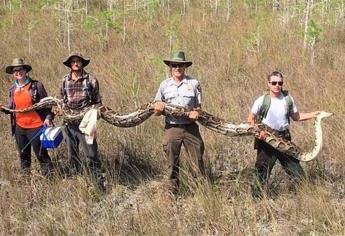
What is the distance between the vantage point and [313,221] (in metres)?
4.11

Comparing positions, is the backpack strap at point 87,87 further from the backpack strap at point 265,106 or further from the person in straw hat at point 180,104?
the backpack strap at point 265,106

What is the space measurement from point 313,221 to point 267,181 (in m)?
0.81

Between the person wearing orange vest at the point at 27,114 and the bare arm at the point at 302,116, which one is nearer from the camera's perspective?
the bare arm at the point at 302,116

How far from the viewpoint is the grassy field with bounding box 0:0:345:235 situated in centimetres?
429

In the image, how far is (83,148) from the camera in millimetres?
5055

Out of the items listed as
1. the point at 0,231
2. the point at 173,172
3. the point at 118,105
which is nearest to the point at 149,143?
the point at 173,172

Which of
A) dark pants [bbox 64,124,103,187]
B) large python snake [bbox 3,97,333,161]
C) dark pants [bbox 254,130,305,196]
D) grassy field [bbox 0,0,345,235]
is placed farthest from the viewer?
dark pants [bbox 64,124,103,187]

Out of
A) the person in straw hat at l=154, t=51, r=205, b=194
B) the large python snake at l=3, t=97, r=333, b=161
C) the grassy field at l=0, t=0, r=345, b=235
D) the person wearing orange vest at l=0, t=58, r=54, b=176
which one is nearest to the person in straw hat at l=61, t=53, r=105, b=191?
the large python snake at l=3, t=97, r=333, b=161

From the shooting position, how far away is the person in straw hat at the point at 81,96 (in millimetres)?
4879

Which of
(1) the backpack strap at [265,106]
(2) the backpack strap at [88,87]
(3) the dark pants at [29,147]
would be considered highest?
(2) the backpack strap at [88,87]

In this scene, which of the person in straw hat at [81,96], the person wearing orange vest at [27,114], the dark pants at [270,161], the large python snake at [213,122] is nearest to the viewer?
the large python snake at [213,122]

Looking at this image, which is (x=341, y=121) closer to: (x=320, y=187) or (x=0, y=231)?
(x=320, y=187)

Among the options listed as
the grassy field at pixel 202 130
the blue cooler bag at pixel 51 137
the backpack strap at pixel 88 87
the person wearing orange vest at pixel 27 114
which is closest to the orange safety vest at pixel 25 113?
the person wearing orange vest at pixel 27 114

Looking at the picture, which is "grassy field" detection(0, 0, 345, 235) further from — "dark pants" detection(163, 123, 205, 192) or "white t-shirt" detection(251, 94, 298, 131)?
"white t-shirt" detection(251, 94, 298, 131)
